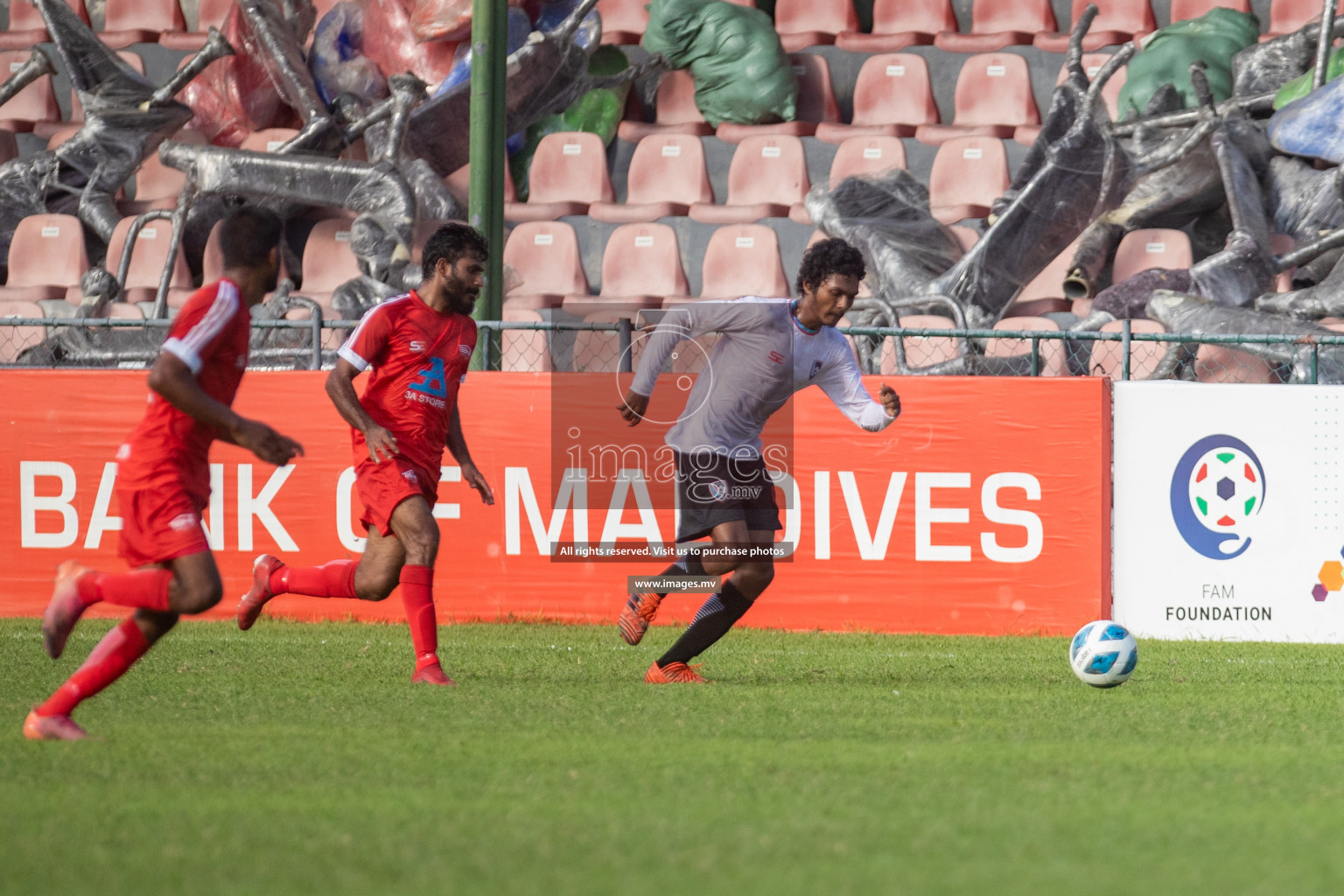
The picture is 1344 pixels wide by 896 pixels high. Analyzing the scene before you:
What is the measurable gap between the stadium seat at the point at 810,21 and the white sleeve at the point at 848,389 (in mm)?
11576

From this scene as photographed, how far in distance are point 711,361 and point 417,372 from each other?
54.7 inches

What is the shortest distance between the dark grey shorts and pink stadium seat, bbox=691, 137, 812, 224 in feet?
31.1

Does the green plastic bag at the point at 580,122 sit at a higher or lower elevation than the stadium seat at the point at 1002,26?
lower

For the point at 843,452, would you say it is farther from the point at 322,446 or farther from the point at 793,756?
the point at 793,756

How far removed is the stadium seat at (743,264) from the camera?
15.2 m

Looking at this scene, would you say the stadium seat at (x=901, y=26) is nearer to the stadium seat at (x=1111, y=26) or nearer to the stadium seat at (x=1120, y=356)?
the stadium seat at (x=1111, y=26)

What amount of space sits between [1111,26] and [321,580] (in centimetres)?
1337

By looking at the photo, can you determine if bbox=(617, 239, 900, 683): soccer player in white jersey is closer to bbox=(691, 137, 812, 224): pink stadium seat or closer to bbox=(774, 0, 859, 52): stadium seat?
bbox=(691, 137, 812, 224): pink stadium seat

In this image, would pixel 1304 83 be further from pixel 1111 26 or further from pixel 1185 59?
pixel 1111 26

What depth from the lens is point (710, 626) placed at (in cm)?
702

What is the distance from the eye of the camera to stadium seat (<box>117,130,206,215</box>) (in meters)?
17.2

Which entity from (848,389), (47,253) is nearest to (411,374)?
(848,389)

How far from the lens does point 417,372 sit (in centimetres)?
679

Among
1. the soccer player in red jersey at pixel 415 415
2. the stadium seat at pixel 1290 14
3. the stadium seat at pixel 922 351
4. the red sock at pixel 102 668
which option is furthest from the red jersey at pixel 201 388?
the stadium seat at pixel 1290 14
